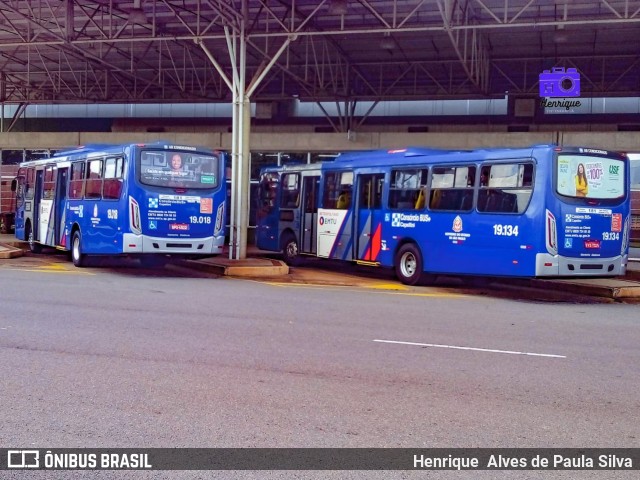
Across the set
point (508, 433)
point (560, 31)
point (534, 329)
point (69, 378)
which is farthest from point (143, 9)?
point (508, 433)

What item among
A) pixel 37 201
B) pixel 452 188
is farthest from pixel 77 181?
pixel 452 188

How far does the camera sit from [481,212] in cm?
1752

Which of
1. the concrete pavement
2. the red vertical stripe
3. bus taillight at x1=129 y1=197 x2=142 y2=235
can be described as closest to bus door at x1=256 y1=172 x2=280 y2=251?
the concrete pavement

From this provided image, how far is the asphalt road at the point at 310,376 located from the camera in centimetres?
625

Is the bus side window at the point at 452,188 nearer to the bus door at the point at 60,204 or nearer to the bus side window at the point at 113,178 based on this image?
the bus side window at the point at 113,178

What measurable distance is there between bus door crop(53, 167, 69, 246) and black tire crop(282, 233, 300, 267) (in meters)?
6.65

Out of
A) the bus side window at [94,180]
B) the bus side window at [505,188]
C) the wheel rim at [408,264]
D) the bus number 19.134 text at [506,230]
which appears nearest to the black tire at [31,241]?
the bus side window at [94,180]

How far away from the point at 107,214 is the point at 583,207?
11338 mm

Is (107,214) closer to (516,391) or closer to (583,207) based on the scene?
(583,207)

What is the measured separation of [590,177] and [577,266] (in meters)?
1.84

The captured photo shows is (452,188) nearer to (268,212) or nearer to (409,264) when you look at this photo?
(409,264)

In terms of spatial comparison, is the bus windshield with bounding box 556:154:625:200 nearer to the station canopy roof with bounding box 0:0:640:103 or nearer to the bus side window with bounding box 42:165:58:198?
the station canopy roof with bounding box 0:0:640:103

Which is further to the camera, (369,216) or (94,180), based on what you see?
(94,180)

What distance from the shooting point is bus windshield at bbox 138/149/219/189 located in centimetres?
1980
